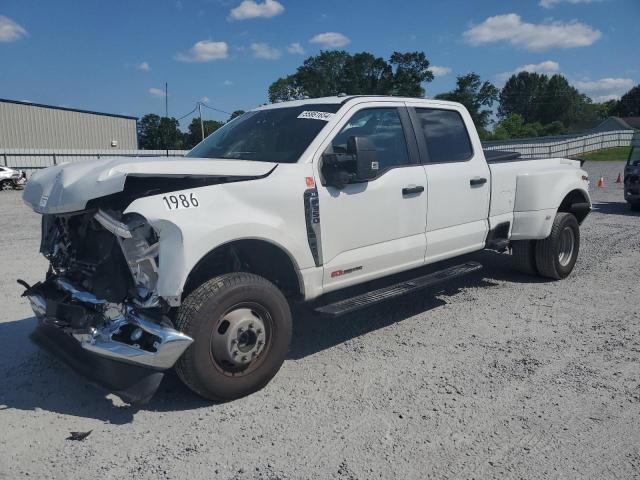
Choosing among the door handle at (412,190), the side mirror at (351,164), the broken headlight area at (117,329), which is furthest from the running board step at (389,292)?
the broken headlight area at (117,329)

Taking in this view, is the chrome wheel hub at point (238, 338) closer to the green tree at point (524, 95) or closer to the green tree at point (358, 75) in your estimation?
the green tree at point (358, 75)

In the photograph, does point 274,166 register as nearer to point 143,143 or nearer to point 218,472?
point 218,472

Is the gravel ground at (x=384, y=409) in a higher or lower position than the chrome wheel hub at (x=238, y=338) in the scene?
lower

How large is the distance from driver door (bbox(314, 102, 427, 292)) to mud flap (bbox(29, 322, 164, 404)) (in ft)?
4.88

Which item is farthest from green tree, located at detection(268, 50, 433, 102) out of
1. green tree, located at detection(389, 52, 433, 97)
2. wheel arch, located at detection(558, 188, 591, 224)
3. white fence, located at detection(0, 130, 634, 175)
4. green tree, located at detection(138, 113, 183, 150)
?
wheel arch, located at detection(558, 188, 591, 224)

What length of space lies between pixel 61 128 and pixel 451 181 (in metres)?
45.4

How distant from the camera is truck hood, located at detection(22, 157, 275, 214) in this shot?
3.17 m

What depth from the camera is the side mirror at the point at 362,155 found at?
3980 millimetres

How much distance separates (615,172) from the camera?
26641 mm

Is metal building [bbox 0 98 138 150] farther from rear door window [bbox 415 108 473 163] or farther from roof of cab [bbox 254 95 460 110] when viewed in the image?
rear door window [bbox 415 108 473 163]

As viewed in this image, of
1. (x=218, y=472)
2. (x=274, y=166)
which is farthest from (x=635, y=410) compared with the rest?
(x=274, y=166)

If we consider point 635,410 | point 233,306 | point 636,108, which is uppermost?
point 636,108

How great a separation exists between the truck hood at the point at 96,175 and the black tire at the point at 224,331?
723 millimetres

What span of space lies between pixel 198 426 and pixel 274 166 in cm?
183
